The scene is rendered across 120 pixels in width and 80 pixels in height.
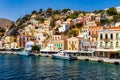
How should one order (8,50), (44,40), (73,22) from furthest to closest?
(8,50), (73,22), (44,40)

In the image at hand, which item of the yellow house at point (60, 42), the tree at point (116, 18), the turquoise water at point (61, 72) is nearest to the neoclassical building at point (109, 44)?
the turquoise water at point (61, 72)

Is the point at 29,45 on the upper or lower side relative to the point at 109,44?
upper

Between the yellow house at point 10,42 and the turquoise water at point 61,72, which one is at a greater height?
the yellow house at point 10,42

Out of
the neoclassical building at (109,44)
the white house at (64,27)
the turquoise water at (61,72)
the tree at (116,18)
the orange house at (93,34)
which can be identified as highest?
the tree at (116,18)

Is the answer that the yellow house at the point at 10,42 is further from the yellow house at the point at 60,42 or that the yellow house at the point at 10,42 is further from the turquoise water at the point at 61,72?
the turquoise water at the point at 61,72

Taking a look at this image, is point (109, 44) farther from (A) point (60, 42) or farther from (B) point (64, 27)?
(B) point (64, 27)

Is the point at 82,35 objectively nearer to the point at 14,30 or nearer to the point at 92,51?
the point at 92,51

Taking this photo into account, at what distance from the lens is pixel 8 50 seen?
139 metres

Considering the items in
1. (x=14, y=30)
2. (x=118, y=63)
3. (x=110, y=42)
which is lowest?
(x=118, y=63)

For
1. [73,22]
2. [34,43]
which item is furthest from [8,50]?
[73,22]

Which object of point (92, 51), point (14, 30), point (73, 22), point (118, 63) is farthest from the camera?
point (14, 30)

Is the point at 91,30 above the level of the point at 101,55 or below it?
above

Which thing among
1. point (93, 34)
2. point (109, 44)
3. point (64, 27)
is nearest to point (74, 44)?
point (93, 34)

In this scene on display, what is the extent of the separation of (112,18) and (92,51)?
155 ft
